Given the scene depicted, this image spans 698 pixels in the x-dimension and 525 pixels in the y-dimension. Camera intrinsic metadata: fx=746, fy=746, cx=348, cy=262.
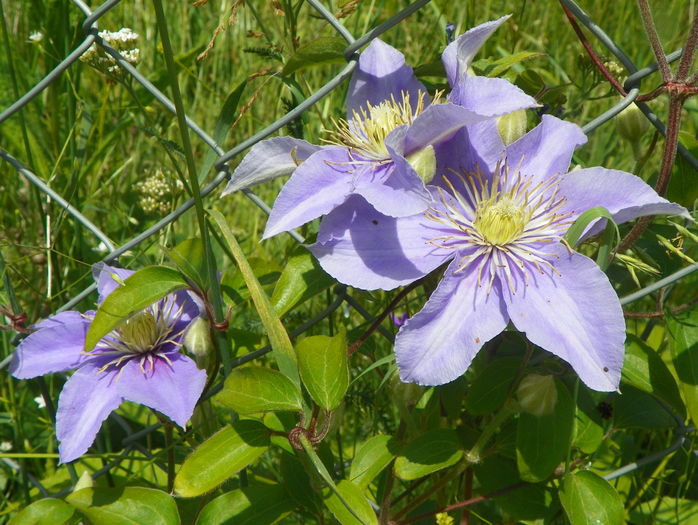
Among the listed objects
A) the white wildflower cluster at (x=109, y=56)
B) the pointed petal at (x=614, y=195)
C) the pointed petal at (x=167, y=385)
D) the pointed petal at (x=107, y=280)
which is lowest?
the pointed petal at (x=167, y=385)

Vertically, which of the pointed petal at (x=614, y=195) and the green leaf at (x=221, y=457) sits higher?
the pointed petal at (x=614, y=195)

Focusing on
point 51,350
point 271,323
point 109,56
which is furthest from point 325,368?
point 109,56

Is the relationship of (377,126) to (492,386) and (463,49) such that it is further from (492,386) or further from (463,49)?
(492,386)

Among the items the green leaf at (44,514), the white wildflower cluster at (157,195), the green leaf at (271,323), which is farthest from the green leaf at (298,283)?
the white wildflower cluster at (157,195)

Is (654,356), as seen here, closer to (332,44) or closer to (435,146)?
(435,146)

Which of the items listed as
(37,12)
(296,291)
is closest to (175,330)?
(296,291)

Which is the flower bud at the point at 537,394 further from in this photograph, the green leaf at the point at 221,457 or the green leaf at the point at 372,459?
the green leaf at the point at 221,457
